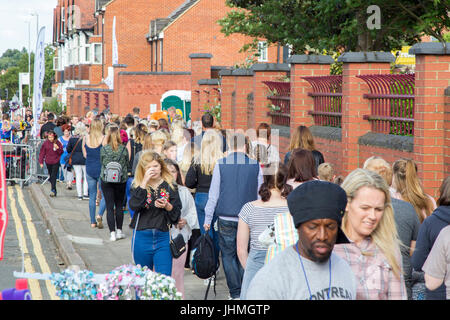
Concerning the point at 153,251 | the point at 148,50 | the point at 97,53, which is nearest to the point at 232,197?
the point at 153,251

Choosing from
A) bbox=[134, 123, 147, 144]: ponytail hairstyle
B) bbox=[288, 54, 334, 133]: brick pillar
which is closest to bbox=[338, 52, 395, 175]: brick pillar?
bbox=[288, 54, 334, 133]: brick pillar

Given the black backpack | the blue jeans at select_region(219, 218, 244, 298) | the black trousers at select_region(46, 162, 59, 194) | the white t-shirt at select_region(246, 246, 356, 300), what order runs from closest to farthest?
the white t-shirt at select_region(246, 246, 356, 300) → the black backpack → the blue jeans at select_region(219, 218, 244, 298) → the black trousers at select_region(46, 162, 59, 194)

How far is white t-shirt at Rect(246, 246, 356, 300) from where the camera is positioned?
333cm

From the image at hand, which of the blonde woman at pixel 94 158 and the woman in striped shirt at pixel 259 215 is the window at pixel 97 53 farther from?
the woman in striped shirt at pixel 259 215

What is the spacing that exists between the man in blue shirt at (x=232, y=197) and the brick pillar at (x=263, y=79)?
30.2 ft

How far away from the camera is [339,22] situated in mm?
20359

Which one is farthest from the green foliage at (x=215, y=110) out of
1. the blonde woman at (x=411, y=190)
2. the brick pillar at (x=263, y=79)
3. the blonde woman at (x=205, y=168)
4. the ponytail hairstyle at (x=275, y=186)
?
the blonde woman at (x=411, y=190)

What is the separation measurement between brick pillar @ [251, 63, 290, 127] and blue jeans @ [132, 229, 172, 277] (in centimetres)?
1034

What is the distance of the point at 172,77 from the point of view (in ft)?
133

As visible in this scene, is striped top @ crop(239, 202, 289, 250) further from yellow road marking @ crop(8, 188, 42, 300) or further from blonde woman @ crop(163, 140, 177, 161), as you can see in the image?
blonde woman @ crop(163, 140, 177, 161)

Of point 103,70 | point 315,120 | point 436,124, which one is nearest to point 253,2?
point 315,120
